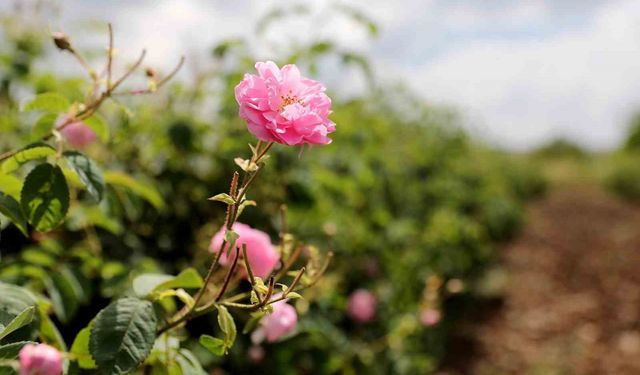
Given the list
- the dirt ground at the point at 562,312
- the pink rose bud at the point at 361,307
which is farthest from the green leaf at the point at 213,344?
the dirt ground at the point at 562,312

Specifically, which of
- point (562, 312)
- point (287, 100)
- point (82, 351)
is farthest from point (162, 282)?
Answer: point (562, 312)

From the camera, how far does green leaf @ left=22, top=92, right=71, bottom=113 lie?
3.10 ft

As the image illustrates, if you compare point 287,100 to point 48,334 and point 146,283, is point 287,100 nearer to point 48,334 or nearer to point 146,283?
point 146,283

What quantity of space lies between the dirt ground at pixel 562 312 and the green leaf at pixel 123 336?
3.04 meters

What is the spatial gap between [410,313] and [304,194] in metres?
1.22

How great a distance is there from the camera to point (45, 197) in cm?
83

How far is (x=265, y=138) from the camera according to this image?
0.64 m

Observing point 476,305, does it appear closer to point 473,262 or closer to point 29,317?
point 473,262

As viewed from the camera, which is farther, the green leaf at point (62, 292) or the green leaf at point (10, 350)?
the green leaf at point (62, 292)

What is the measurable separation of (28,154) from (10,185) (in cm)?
5

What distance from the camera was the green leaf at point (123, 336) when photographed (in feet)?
2.37

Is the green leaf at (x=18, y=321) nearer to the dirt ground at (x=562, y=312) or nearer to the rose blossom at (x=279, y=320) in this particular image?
the rose blossom at (x=279, y=320)

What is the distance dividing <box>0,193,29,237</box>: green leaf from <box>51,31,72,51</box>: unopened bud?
0.20 meters

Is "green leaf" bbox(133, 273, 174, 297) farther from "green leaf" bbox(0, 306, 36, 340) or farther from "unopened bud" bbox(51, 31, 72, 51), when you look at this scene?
"unopened bud" bbox(51, 31, 72, 51)
